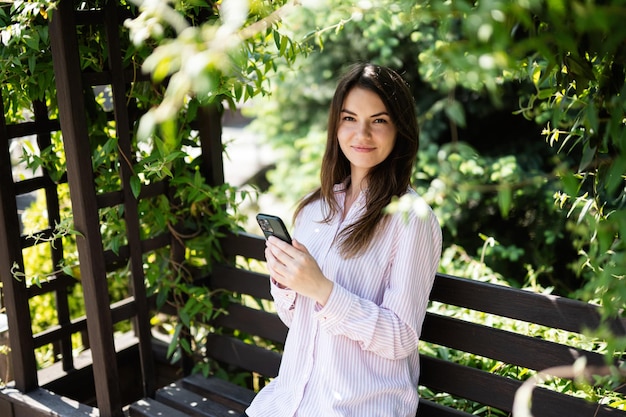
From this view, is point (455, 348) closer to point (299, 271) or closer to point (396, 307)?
point (396, 307)

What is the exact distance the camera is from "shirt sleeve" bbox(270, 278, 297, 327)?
2.12m

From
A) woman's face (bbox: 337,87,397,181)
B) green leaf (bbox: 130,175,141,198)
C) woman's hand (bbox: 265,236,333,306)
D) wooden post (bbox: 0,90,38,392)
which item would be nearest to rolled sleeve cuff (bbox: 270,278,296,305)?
woman's hand (bbox: 265,236,333,306)

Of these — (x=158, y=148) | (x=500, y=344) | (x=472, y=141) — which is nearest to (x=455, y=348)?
(x=500, y=344)

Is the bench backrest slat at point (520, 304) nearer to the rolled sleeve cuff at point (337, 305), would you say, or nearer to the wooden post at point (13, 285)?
the rolled sleeve cuff at point (337, 305)

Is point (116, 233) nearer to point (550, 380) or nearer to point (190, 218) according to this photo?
point (190, 218)

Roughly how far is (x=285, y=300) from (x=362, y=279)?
27 centimetres

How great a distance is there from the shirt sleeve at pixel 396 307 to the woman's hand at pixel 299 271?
0.03 meters

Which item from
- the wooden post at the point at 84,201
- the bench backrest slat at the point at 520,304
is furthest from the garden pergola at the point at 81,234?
the bench backrest slat at the point at 520,304

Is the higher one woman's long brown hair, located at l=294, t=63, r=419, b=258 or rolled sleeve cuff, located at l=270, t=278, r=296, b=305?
woman's long brown hair, located at l=294, t=63, r=419, b=258

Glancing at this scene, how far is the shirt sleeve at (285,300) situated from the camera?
6.94ft

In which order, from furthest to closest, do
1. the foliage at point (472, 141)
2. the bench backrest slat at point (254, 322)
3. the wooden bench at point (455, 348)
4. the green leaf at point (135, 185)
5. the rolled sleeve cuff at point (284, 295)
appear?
the foliage at point (472, 141)
the bench backrest slat at point (254, 322)
the green leaf at point (135, 185)
the rolled sleeve cuff at point (284, 295)
the wooden bench at point (455, 348)

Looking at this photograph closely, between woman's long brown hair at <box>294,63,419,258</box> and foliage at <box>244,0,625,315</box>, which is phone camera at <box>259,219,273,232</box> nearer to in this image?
woman's long brown hair at <box>294,63,419,258</box>

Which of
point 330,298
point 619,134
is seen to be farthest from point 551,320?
point 619,134

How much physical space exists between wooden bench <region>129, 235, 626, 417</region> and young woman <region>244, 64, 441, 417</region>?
0.64ft
